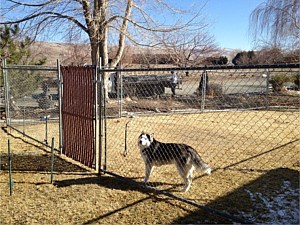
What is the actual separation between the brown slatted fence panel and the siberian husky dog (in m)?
1.16

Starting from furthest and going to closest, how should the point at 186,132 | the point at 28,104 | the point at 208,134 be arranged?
the point at 28,104 < the point at 186,132 < the point at 208,134

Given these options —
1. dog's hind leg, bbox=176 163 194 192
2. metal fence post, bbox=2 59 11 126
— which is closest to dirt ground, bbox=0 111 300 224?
dog's hind leg, bbox=176 163 194 192

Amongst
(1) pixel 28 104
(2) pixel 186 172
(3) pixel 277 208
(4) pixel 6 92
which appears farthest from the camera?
(1) pixel 28 104

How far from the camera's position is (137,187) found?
444cm

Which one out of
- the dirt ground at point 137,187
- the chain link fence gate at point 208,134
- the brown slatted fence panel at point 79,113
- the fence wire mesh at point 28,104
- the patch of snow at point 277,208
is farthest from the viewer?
the fence wire mesh at point 28,104

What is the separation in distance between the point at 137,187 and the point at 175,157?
2.48 feet

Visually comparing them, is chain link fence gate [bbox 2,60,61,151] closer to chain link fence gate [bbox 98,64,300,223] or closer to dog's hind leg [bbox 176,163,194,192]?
chain link fence gate [bbox 98,64,300,223]

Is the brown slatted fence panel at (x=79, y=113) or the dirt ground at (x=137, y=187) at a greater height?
the brown slatted fence panel at (x=79, y=113)

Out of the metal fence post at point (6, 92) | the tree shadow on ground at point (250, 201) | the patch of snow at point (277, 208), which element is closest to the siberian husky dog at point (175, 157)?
the tree shadow on ground at point (250, 201)

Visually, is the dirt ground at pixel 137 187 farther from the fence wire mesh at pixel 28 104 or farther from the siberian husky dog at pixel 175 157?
the fence wire mesh at pixel 28 104

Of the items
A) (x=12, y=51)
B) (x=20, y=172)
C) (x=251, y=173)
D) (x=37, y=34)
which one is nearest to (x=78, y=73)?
(x=20, y=172)

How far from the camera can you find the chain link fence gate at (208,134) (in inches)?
178

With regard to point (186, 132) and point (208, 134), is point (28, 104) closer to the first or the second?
point (186, 132)

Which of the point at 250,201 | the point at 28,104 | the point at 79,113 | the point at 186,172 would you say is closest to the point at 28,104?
the point at 28,104
